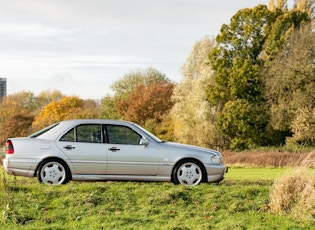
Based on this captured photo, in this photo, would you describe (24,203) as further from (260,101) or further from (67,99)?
(67,99)

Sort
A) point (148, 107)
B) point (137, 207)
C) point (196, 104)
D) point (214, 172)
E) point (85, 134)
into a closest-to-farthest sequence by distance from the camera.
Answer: point (137, 207) < point (214, 172) < point (85, 134) < point (196, 104) < point (148, 107)

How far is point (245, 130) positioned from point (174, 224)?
3960 centimetres

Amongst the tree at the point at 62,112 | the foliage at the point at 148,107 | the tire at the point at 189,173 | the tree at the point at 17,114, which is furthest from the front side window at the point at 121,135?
the tree at the point at 17,114

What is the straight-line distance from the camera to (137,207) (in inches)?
453

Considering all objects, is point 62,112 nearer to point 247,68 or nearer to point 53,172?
point 247,68

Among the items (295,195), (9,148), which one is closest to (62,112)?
(9,148)

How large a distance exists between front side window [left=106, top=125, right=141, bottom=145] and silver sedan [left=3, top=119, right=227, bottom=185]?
0.08 ft

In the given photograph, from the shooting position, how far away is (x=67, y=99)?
85875mm

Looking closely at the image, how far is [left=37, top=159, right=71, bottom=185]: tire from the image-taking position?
1338cm

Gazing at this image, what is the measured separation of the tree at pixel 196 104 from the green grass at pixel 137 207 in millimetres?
39977

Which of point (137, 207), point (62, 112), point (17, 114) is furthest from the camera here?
point (62, 112)

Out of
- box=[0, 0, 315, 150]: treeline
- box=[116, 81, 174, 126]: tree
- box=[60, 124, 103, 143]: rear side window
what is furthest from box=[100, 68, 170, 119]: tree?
box=[60, 124, 103, 143]: rear side window

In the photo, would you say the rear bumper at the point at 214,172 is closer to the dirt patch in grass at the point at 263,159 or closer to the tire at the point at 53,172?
the tire at the point at 53,172

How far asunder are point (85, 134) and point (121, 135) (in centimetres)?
89
